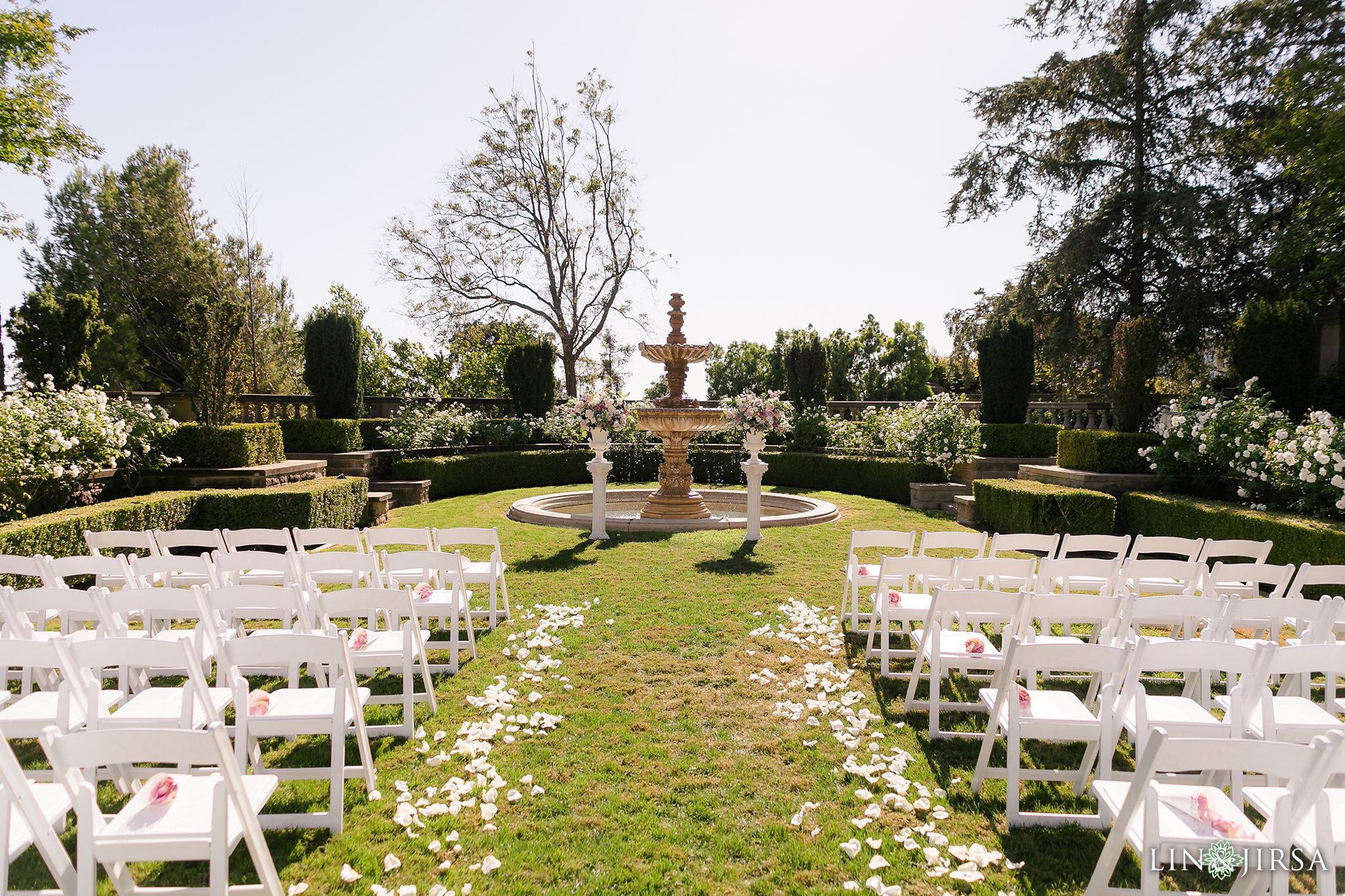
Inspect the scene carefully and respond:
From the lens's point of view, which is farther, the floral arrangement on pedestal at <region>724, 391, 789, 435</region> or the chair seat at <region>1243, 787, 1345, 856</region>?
the floral arrangement on pedestal at <region>724, 391, 789, 435</region>

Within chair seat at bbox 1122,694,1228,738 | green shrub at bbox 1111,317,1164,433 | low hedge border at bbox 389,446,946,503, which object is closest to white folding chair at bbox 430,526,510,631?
chair seat at bbox 1122,694,1228,738

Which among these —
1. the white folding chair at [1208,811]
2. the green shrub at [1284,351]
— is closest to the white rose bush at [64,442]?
the white folding chair at [1208,811]

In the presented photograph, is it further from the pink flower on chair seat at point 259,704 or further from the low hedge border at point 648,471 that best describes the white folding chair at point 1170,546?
the low hedge border at point 648,471

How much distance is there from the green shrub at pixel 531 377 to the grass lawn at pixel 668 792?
48.1 ft

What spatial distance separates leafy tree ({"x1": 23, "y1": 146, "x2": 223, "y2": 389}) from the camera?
30094 mm

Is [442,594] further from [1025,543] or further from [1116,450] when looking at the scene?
[1116,450]

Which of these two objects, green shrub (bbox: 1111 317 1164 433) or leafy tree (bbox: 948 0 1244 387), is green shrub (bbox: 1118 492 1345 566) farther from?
leafy tree (bbox: 948 0 1244 387)

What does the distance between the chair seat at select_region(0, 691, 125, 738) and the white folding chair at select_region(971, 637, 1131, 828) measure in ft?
14.8

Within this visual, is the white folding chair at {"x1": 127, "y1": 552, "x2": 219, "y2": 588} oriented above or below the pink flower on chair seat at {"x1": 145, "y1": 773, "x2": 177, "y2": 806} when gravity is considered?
above

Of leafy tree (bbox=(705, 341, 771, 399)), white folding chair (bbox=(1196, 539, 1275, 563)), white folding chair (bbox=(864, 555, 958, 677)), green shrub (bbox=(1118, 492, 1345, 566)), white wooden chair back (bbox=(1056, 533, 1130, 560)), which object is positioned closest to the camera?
white folding chair (bbox=(864, 555, 958, 677))

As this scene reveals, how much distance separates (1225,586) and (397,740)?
691cm

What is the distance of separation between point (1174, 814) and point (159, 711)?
4751mm

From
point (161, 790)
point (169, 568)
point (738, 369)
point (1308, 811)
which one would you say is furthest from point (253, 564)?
point (738, 369)

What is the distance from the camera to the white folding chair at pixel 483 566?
6.38 m
